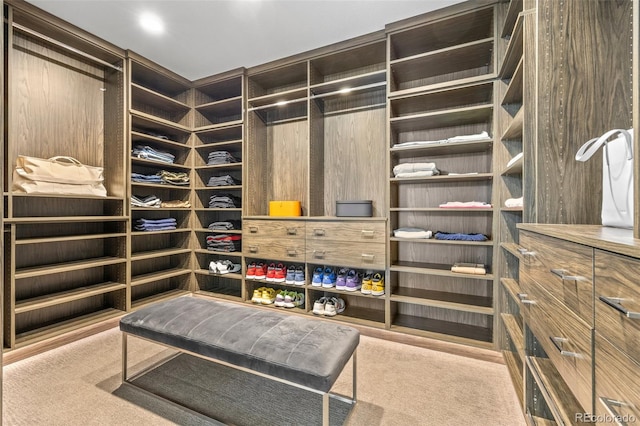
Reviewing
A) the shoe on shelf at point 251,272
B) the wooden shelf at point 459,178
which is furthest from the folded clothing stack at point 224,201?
the wooden shelf at point 459,178

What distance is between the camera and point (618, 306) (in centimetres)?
66

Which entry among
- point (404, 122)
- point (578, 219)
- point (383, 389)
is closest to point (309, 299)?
point (383, 389)

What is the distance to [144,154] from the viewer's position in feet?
10.0

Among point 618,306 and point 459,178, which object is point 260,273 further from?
point 618,306

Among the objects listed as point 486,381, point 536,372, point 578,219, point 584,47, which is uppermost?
point 584,47

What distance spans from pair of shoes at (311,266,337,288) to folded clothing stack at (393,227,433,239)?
0.72 metres

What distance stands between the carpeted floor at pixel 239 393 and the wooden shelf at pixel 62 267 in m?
0.59

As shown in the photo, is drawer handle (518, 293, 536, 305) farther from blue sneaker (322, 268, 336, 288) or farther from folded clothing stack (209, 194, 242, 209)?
folded clothing stack (209, 194, 242, 209)

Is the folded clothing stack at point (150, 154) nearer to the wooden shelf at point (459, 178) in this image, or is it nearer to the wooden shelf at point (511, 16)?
the wooden shelf at point (459, 178)

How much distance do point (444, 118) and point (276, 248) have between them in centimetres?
192

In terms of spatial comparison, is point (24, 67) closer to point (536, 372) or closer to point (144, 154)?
point (144, 154)

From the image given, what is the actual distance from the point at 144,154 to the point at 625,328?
11.6ft

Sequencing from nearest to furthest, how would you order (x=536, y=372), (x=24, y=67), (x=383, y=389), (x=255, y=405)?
(x=536, y=372)
(x=255, y=405)
(x=383, y=389)
(x=24, y=67)

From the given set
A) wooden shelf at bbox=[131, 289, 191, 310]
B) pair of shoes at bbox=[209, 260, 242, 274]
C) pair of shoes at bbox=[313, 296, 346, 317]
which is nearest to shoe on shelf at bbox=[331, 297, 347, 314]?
pair of shoes at bbox=[313, 296, 346, 317]
